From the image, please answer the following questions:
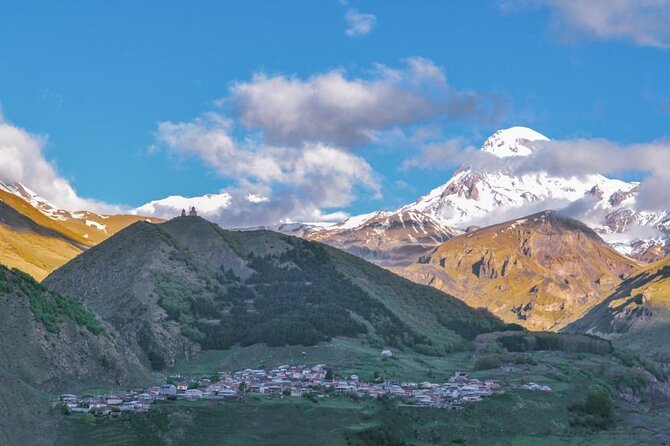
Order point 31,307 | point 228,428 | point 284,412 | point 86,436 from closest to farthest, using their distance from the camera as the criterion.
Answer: point 86,436 < point 228,428 < point 284,412 < point 31,307

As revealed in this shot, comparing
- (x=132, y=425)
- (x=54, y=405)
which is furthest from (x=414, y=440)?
(x=54, y=405)

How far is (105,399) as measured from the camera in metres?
177

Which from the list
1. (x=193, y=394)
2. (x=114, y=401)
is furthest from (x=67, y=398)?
(x=193, y=394)

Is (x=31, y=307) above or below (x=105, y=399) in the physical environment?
above

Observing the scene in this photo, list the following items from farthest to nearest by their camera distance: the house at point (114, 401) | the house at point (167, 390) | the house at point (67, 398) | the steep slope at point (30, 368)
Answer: the house at point (167, 390), the house at point (114, 401), the house at point (67, 398), the steep slope at point (30, 368)

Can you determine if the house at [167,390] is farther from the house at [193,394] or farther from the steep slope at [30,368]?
the steep slope at [30,368]

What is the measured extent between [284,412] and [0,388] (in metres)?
50.8

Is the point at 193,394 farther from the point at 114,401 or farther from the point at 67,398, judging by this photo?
the point at 67,398

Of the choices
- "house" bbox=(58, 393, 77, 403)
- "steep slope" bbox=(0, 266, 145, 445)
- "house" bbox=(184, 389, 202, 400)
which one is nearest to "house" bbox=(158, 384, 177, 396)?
"house" bbox=(184, 389, 202, 400)

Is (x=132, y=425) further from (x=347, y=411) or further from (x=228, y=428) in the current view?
(x=347, y=411)

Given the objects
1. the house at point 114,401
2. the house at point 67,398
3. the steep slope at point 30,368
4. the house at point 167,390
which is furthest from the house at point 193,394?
the house at point 67,398

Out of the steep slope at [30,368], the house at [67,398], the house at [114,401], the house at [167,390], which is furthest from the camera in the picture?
the house at [167,390]

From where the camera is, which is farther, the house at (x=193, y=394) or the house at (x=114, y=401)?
the house at (x=193, y=394)

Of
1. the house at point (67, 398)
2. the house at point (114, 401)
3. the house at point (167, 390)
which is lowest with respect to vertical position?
the house at point (67, 398)
